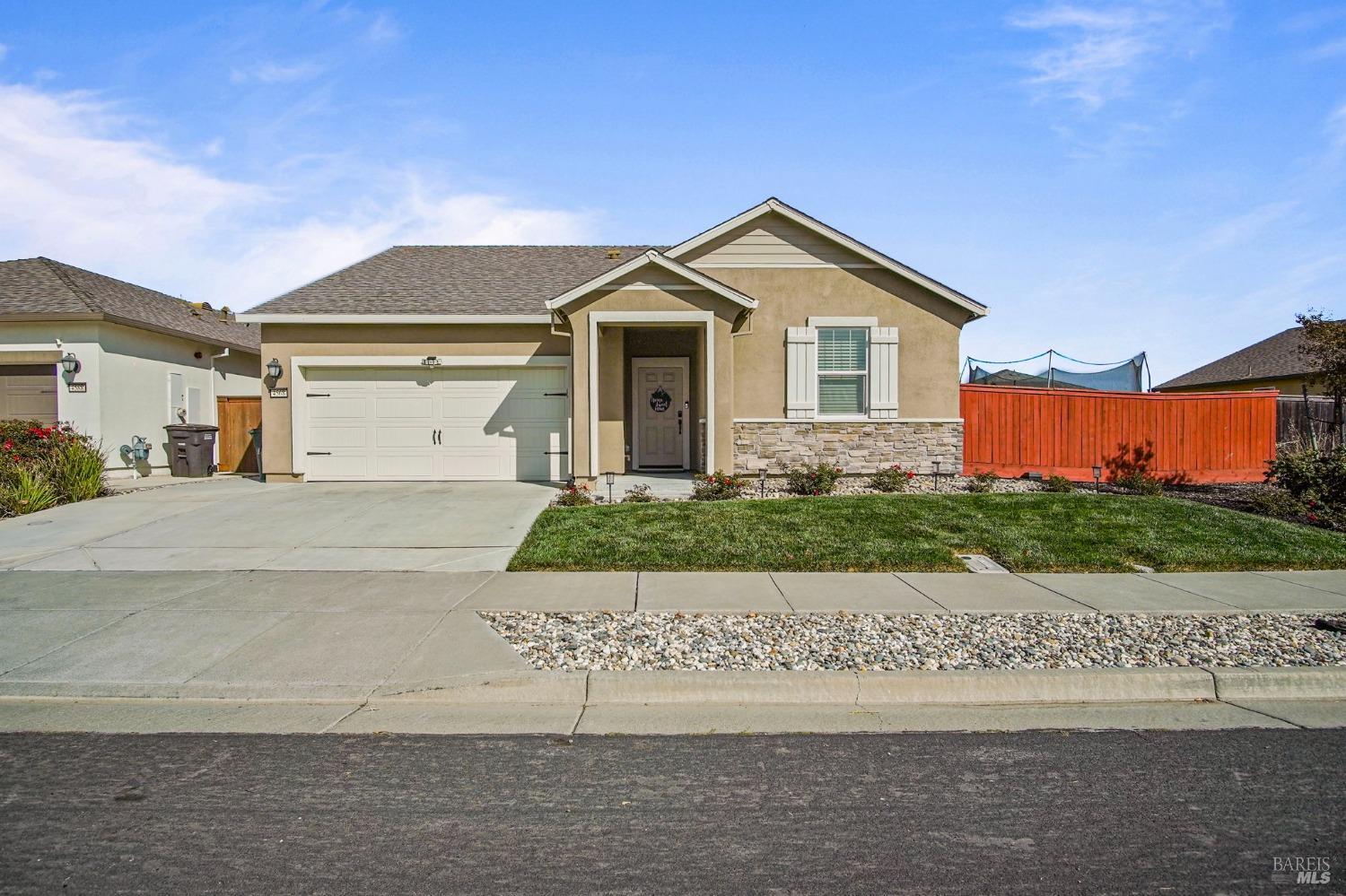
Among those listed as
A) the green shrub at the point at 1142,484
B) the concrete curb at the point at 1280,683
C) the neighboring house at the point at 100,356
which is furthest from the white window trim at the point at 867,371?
the neighboring house at the point at 100,356

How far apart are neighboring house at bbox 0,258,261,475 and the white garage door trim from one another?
17.0 ft

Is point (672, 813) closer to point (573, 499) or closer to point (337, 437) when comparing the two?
point (573, 499)

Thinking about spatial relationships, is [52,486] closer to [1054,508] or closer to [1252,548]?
[1054,508]

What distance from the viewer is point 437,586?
301 inches

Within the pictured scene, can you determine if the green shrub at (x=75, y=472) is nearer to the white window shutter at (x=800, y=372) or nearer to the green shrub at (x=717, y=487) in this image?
the green shrub at (x=717, y=487)

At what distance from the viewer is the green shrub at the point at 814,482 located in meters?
13.1

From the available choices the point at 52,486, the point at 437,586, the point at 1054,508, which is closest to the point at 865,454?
the point at 1054,508

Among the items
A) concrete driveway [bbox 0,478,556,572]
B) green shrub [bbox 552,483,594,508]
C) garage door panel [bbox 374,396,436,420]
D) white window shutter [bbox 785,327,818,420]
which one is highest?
white window shutter [bbox 785,327,818,420]

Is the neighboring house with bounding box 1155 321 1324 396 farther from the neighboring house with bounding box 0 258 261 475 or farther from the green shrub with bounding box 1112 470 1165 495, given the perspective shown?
the neighboring house with bounding box 0 258 261 475

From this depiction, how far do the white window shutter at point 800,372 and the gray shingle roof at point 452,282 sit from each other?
14.4 feet

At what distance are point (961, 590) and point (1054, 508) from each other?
4537 mm

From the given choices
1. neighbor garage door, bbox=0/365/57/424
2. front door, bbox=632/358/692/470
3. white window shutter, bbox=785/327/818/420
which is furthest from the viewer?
neighbor garage door, bbox=0/365/57/424

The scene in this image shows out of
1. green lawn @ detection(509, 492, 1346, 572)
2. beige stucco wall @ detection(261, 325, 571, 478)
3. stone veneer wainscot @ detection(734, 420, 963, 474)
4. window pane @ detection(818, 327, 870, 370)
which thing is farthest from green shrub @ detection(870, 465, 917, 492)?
beige stucco wall @ detection(261, 325, 571, 478)

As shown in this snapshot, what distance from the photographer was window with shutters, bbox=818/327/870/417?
15.0 meters
